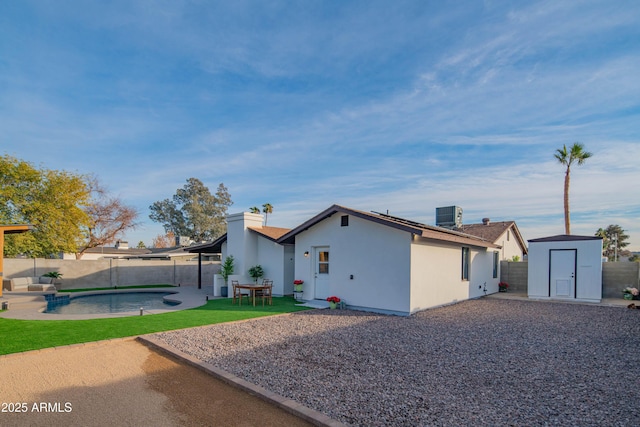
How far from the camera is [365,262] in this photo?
431 inches

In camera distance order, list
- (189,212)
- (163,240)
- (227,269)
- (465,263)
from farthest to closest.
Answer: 1. (163,240)
2. (189,212)
3. (227,269)
4. (465,263)

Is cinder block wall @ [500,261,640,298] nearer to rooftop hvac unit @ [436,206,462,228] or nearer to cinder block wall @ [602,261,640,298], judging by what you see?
cinder block wall @ [602,261,640,298]

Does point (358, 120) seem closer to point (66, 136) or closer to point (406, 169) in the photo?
point (406, 169)

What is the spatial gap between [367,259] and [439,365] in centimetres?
552

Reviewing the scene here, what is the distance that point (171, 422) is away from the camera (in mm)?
3611

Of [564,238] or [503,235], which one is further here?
[503,235]

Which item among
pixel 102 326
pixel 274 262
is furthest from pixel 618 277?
pixel 102 326

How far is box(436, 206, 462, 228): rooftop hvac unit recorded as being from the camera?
18.3m

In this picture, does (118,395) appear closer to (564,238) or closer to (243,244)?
(243,244)

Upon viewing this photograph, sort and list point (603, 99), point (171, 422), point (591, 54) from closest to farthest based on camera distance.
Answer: point (171, 422) < point (591, 54) < point (603, 99)

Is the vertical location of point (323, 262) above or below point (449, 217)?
below

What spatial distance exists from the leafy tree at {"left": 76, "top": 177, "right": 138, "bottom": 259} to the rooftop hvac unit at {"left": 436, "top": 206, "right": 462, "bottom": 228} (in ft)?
89.3

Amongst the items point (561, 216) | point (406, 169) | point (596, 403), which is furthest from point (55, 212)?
point (561, 216)

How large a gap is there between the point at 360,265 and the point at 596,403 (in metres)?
7.34
